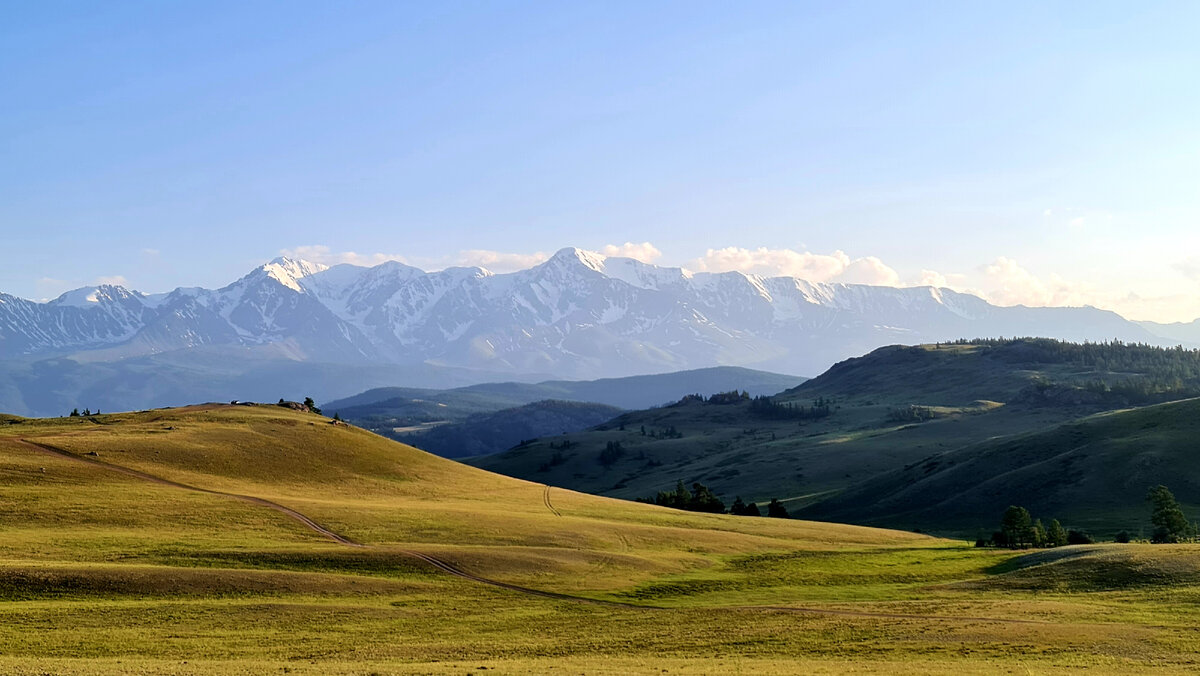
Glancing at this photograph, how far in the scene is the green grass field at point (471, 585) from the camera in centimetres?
5047

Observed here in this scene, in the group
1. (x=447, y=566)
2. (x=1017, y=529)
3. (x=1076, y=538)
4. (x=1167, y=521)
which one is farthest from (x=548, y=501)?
(x=1167, y=521)

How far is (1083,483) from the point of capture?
172 metres

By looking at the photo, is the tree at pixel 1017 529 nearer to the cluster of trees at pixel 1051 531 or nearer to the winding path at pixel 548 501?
the cluster of trees at pixel 1051 531

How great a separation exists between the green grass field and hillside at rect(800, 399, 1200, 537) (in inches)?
2302

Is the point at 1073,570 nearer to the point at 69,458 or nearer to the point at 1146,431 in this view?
the point at 69,458

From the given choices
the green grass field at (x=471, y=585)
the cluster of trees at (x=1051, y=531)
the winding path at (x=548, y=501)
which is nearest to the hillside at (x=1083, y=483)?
the cluster of trees at (x=1051, y=531)

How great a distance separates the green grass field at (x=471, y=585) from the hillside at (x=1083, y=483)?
58.5 metres

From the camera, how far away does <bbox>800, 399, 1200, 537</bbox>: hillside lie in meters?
160

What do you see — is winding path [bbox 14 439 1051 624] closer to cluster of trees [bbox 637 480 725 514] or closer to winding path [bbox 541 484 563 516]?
winding path [bbox 541 484 563 516]

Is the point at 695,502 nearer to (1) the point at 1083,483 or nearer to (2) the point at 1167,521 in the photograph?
(2) the point at 1167,521

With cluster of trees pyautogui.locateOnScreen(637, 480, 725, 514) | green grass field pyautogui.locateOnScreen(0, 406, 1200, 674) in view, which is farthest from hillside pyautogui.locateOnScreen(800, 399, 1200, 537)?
green grass field pyautogui.locateOnScreen(0, 406, 1200, 674)

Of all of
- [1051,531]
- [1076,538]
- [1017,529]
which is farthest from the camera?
[1076,538]

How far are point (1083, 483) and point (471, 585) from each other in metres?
140

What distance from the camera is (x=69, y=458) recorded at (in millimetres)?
101250
